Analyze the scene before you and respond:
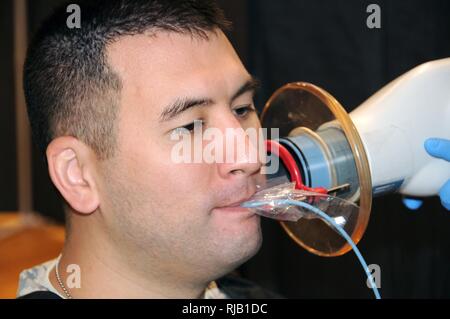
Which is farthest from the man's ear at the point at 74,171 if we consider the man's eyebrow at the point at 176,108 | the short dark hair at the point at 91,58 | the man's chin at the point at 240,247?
the man's chin at the point at 240,247

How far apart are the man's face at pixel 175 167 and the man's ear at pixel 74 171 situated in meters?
0.03

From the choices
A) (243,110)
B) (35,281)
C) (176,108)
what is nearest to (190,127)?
(176,108)

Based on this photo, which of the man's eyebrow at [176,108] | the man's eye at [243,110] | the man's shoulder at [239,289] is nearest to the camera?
the man's eyebrow at [176,108]

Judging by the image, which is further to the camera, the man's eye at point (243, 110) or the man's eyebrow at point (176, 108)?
the man's eye at point (243, 110)

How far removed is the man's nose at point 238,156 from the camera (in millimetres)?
1017

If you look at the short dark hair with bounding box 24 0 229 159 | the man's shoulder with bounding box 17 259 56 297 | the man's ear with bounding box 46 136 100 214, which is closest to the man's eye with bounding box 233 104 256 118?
the short dark hair with bounding box 24 0 229 159

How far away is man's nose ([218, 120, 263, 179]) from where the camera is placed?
40.0 inches

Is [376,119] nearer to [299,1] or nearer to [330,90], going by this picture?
[330,90]

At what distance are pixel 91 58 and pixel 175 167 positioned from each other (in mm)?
278

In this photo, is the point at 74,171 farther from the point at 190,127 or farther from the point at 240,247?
the point at 240,247

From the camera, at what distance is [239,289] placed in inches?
58.2

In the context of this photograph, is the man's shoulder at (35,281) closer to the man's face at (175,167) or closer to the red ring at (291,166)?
the man's face at (175,167)

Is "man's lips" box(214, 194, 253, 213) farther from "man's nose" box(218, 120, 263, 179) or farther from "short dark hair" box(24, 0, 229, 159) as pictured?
"short dark hair" box(24, 0, 229, 159)

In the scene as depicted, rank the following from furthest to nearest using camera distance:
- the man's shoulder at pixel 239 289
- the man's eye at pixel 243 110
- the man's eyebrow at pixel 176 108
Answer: the man's shoulder at pixel 239 289, the man's eye at pixel 243 110, the man's eyebrow at pixel 176 108
